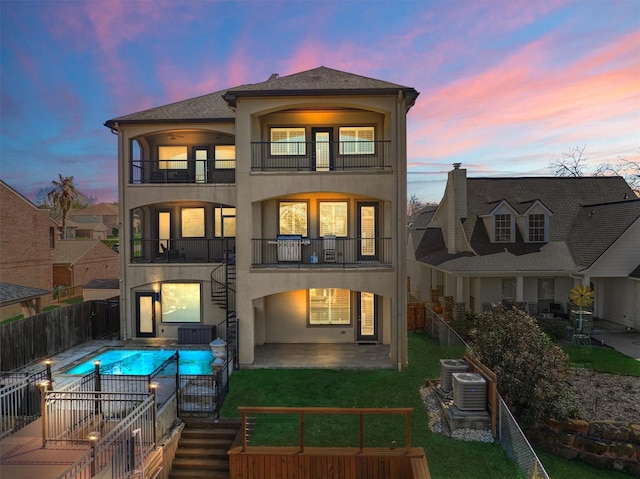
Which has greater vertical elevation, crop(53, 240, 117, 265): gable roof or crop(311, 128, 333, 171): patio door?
crop(311, 128, 333, 171): patio door

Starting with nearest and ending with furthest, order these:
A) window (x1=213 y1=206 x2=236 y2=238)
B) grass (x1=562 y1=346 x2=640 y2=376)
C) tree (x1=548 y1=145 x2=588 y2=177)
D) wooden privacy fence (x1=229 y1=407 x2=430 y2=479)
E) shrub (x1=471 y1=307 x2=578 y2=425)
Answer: wooden privacy fence (x1=229 y1=407 x2=430 y2=479)
shrub (x1=471 y1=307 x2=578 y2=425)
grass (x1=562 y1=346 x2=640 y2=376)
window (x1=213 y1=206 x2=236 y2=238)
tree (x1=548 y1=145 x2=588 y2=177)

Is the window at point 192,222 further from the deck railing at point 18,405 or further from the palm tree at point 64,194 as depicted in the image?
the palm tree at point 64,194

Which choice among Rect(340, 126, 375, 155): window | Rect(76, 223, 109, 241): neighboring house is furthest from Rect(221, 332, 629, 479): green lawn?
Rect(76, 223, 109, 241): neighboring house

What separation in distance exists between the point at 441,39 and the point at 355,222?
34.4 feet

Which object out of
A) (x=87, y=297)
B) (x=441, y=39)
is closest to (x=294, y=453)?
(x=441, y=39)

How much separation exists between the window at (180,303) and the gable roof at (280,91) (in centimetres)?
794

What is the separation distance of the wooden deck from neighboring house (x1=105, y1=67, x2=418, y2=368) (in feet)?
17.8

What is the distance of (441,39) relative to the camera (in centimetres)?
1730

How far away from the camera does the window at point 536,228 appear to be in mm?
20734

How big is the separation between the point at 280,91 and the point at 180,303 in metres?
10.9

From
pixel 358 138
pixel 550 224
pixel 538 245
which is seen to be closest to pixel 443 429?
pixel 358 138

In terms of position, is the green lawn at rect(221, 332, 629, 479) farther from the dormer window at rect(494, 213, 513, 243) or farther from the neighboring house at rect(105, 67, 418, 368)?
the dormer window at rect(494, 213, 513, 243)

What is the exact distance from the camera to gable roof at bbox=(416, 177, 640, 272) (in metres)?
19.3

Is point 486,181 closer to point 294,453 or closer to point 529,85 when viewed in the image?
point 529,85
